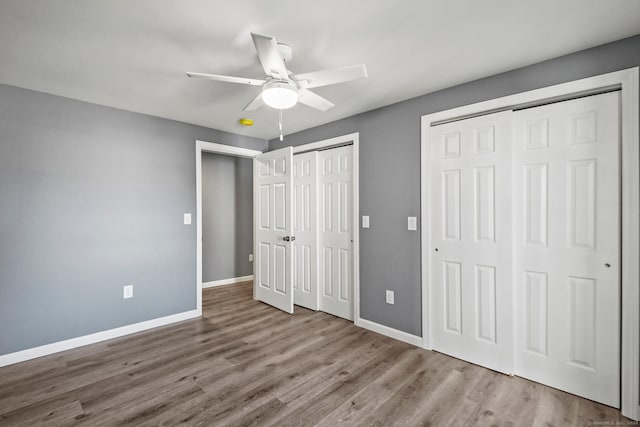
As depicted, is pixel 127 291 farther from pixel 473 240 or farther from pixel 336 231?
pixel 473 240

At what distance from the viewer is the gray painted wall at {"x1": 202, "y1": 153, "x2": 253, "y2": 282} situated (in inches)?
196

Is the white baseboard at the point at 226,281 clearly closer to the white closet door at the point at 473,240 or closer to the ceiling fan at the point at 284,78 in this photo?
the white closet door at the point at 473,240

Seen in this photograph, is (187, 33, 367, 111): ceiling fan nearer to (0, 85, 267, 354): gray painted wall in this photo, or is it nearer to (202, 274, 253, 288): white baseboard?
(0, 85, 267, 354): gray painted wall

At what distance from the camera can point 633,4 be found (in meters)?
1.52

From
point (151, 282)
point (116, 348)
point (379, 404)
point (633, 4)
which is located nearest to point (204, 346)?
point (116, 348)

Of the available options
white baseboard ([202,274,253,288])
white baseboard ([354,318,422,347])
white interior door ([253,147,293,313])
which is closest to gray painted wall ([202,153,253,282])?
white baseboard ([202,274,253,288])

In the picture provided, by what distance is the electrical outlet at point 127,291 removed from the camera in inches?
120

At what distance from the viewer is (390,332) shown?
2.93 m

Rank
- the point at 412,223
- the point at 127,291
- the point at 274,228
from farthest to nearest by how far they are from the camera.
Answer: the point at 274,228
the point at 127,291
the point at 412,223

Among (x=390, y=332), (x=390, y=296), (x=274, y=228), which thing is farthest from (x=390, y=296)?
(x=274, y=228)

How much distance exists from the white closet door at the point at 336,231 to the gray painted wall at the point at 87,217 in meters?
1.62

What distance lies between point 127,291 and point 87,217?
0.86 metres

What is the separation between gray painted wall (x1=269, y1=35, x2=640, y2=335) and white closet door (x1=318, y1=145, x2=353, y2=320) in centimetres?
23

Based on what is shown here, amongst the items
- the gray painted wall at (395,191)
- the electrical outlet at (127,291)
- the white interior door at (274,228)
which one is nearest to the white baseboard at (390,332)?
the gray painted wall at (395,191)
